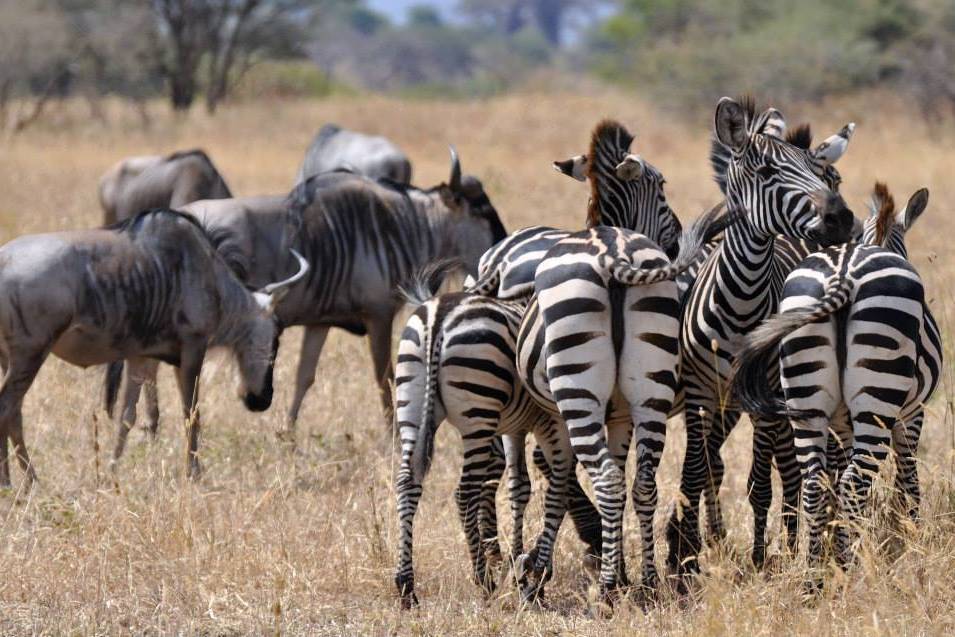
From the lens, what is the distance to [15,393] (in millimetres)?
6340

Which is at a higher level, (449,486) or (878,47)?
(878,47)

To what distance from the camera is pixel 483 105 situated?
1171 inches

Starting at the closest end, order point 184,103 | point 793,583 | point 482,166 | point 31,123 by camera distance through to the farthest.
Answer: point 793,583 < point 482,166 < point 31,123 < point 184,103

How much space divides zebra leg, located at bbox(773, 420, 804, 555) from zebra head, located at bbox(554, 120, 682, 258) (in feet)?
2.92

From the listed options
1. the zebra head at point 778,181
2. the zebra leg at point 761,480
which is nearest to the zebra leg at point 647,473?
the zebra leg at point 761,480

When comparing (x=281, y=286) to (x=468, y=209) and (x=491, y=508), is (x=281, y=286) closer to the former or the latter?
(x=468, y=209)

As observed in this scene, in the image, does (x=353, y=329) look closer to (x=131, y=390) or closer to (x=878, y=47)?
(x=131, y=390)

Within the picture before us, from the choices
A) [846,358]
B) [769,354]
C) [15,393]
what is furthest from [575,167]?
[15,393]

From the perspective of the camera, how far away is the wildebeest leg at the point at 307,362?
8.09 metres

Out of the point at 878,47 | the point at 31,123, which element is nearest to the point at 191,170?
the point at 31,123

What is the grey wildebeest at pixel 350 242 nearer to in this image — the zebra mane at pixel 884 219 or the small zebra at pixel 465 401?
the small zebra at pixel 465 401

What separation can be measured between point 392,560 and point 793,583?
1483 millimetres

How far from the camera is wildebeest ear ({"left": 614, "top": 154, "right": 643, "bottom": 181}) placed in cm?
522

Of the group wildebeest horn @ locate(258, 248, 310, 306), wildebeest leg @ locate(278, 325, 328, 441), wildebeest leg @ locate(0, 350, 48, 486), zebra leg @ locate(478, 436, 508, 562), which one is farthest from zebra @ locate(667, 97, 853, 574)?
wildebeest leg @ locate(278, 325, 328, 441)
